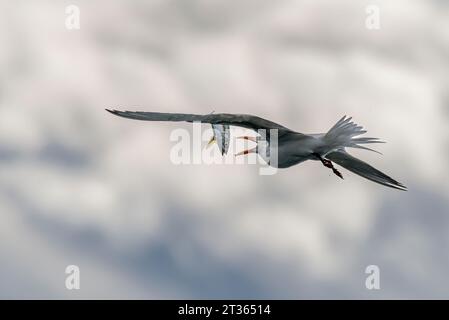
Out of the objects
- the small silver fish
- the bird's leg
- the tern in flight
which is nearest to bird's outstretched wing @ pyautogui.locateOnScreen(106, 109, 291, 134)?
the tern in flight

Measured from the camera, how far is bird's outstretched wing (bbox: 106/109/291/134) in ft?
74.5

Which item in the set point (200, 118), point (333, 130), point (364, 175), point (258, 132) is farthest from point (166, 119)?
point (364, 175)

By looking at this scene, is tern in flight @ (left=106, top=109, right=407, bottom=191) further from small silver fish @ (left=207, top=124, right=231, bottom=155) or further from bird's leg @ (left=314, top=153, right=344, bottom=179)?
small silver fish @ (left=207, top=124, right=231, bottom=155)

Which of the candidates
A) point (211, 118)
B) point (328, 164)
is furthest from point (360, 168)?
point (211, 118)

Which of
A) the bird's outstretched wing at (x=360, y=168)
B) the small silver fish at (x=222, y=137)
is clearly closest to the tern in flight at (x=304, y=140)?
the bird's outstretched wing at (x=360, y=168)

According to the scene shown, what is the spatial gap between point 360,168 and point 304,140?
266 centimetres

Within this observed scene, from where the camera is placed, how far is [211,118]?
74.8ft

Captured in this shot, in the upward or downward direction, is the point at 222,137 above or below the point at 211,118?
above

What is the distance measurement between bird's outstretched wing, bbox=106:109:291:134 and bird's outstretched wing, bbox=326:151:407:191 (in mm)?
3375

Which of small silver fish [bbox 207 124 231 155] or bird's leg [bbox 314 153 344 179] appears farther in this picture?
small silver fish [bbox 207 124 231 155]

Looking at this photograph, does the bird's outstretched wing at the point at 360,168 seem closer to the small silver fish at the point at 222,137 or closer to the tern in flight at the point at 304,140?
the tern in flight at the point at 304,140

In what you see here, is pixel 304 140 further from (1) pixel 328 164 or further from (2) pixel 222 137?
(2) pixel 222 137

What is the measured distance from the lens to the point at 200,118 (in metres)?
22.6
